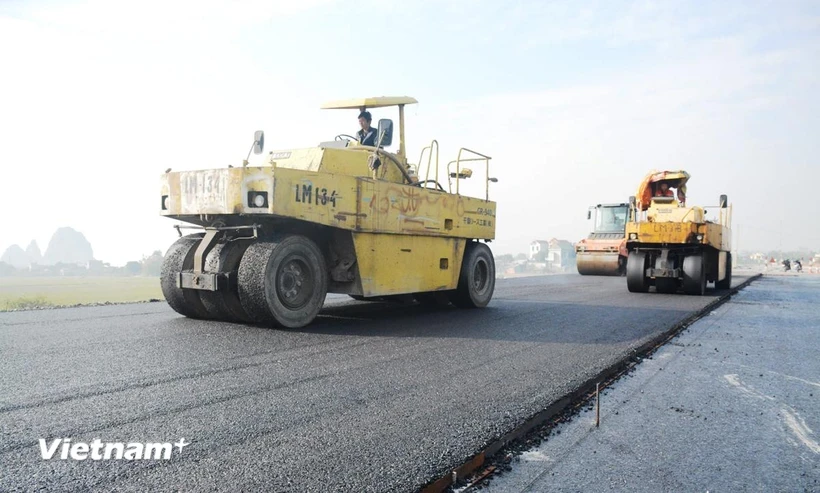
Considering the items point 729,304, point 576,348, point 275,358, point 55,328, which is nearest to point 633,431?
point 576,348

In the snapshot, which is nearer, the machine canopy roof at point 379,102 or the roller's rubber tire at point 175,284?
the roller's rubber tire at point 175,284

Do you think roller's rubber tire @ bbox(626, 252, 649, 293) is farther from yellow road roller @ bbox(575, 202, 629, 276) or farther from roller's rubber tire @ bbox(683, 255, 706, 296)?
yellow road roller @ bbox(575, 202, 629, 276)

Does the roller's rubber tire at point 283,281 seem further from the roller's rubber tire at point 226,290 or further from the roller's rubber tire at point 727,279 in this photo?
the roller's rubber tire at point 727,279

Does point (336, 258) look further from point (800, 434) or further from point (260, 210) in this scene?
point (800, 434)

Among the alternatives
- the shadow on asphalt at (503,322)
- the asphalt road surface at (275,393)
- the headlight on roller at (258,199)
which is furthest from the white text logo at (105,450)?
the headlight on roller at (258,199)

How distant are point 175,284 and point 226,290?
0.67 metres

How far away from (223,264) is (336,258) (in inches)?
51.9

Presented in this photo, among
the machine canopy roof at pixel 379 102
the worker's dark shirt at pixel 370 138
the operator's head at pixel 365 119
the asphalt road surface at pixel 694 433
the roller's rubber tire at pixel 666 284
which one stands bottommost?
the asphalt road surface at pixel 694 433

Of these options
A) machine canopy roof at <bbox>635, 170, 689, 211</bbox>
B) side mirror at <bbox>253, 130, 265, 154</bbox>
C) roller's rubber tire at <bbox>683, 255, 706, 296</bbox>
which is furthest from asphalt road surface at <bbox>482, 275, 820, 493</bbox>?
machine canopy roof at <bbox>635, 170, 689, 211</bbox>

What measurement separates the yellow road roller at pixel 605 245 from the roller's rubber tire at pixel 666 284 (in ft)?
23.2

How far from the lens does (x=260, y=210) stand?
586 cm

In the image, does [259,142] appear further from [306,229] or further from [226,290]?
[226,290]

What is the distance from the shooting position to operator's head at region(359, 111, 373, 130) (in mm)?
8039

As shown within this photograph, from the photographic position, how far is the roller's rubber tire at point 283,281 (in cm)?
582
